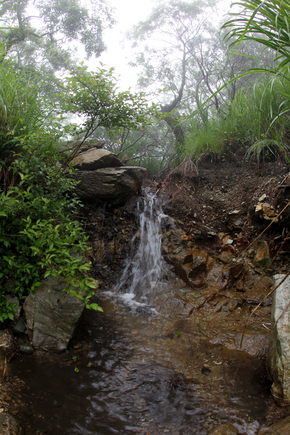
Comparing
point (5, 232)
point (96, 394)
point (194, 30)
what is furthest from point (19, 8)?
point (96, 394)

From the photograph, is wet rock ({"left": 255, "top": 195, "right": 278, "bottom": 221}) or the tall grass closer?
wet rock ({"left": 255, "top": 195, "right": 278, "bottom": 221})

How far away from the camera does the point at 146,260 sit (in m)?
4.56

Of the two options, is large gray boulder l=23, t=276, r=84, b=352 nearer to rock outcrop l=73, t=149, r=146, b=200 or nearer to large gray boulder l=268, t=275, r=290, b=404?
large gray boulder l=268, t=275, r=290, b=404

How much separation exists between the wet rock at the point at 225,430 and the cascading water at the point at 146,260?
7.17ft

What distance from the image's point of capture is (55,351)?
2521 millimetres

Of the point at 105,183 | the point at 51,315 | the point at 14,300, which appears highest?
the point at 105,183

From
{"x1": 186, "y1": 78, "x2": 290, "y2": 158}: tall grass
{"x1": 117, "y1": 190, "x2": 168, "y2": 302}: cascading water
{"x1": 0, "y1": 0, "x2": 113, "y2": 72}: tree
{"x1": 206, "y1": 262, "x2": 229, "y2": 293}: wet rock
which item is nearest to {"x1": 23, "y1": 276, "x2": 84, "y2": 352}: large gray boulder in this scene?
{"x1": 117, "y1": 190, "x2": 168, "y2": 302}: cascading water

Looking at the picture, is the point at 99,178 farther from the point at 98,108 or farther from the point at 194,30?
the point at 194,30

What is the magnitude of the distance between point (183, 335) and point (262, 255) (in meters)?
1.74

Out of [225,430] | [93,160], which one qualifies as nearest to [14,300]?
[225,430]

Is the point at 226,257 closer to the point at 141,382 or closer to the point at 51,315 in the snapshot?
the point at 141,382

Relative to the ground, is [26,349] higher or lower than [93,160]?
lower

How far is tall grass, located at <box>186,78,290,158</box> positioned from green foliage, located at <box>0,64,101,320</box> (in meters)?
3.49

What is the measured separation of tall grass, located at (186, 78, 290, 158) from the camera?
437 centimetres
